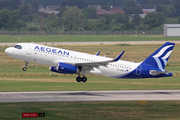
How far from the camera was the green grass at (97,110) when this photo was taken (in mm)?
39656

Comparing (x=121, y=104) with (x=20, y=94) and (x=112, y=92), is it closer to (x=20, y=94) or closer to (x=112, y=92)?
(x=112, y=92)

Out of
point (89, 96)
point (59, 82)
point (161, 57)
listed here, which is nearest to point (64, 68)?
point (89, 96)

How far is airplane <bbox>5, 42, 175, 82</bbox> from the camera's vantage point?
190ft

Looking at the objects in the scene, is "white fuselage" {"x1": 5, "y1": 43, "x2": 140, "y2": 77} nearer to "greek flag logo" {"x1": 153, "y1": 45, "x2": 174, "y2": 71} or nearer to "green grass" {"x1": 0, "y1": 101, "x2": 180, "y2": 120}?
"greek flag logo" {"x1": 153, "y1": 45, "x2": 174, "y2": 71}

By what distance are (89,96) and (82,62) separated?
7.76 meters

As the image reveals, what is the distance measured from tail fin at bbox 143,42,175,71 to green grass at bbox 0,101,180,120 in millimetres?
14438

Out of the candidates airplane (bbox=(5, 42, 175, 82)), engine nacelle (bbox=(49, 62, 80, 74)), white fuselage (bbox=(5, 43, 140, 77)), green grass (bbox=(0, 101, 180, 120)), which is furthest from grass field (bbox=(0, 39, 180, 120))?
engine nacelle (bbox=(49, 62, 80, 74))

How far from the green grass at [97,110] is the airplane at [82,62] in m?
11.3

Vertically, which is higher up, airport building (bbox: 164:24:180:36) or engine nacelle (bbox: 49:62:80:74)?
airport building (bbox: 164:24:180:36)

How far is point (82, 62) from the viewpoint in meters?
59.5

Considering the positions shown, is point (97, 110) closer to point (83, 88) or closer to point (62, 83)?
point (83, 88)

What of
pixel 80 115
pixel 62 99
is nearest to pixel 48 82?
pixel 62 99

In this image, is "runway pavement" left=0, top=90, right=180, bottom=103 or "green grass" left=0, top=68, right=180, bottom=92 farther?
"green grass" left=0, top=68, right=180, bottom=92

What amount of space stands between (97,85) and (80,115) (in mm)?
26792
